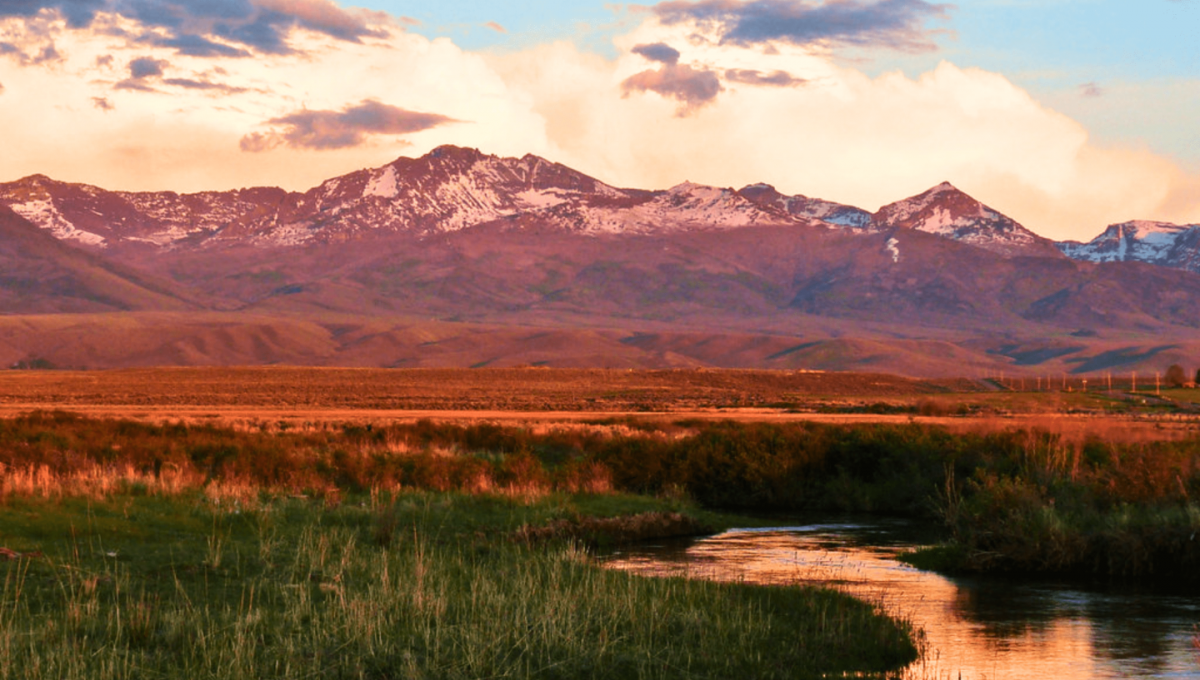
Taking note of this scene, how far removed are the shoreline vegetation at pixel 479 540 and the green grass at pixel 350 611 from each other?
0.06 m

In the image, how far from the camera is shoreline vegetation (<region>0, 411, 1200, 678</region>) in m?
16.9

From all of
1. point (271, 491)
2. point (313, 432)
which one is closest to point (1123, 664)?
point (271, 491)

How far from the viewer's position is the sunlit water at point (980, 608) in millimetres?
19484

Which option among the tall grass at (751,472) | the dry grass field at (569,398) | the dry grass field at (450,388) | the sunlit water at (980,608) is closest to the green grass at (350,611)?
the sunlit water at (980,608)

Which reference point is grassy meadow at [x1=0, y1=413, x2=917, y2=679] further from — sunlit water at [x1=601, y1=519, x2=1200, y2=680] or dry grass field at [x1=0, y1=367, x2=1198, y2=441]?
dry grass field at [x1=0, y1=367, x2=1198, y2=441]

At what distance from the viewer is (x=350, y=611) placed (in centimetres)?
1777

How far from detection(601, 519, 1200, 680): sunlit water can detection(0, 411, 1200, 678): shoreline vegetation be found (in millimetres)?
1222

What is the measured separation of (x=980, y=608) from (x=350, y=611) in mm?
12165

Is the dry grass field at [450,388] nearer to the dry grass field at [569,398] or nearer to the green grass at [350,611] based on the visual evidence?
the dry grass field at [569,398]

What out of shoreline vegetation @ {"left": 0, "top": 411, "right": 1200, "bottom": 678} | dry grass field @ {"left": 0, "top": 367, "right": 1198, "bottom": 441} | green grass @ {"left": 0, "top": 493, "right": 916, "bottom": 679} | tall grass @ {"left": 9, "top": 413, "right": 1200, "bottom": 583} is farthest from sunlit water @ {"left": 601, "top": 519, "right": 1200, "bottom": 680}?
dry grass field @ {"left": 0, "top": 367, "right": 1198, "bottom": 441}

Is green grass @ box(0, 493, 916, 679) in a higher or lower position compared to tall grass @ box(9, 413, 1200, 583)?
lower

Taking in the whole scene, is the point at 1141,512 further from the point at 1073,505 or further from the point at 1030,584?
the point at 1030,584

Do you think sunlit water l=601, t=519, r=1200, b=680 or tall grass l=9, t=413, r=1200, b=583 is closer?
sunlit water l=601, t=519, r=1200, b=680

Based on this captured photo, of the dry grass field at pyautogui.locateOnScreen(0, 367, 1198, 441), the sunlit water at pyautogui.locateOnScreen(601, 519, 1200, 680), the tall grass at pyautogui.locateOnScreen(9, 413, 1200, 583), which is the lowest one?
the sunlit water at pyautogui.locateOnScreen(601, 519, 1200, 680)
